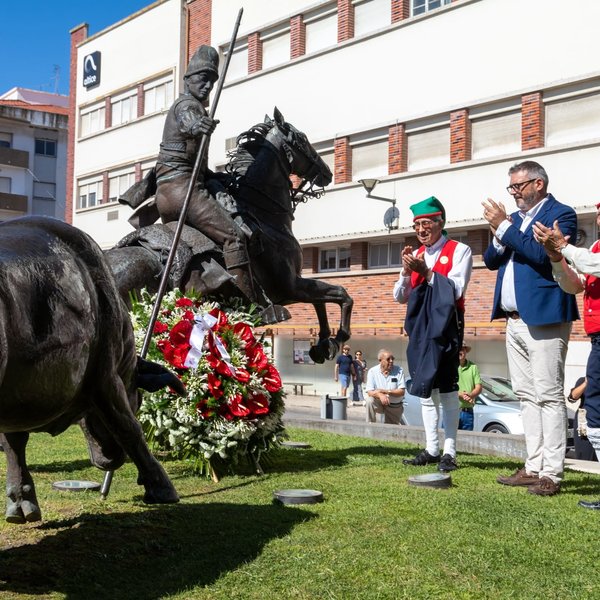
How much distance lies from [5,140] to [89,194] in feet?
77.4

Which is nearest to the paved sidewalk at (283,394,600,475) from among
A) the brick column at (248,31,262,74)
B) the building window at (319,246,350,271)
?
the building window at (319,246,350,271)

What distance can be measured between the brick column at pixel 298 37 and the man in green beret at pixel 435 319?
24.7 metres

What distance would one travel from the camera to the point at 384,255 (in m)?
28.3

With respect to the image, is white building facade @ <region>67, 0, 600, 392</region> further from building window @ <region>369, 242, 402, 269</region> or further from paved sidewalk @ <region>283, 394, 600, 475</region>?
paved sidewalk @ <region>283, 394, 600, 475</region>

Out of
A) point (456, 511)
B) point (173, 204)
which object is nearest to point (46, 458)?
point (173, 204)

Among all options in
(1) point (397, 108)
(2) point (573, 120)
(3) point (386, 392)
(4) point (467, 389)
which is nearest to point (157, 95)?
(1) point (397, 108)

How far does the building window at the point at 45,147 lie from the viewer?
209ft

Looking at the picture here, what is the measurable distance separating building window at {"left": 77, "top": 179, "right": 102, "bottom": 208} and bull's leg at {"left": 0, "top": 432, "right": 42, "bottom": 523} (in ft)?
126

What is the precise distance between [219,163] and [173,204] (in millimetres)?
25245

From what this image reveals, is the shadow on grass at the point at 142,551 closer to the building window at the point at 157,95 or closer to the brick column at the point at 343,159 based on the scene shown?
the brick column at the point at 343,159

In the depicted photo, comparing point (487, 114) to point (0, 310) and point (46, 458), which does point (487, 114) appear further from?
point (0, 310)

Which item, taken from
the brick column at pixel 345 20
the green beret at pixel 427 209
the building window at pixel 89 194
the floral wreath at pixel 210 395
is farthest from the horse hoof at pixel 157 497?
the building window at pixel 89 194

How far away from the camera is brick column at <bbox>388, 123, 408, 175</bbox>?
2698cm

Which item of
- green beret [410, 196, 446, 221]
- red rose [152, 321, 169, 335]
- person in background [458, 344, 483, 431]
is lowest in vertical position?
person in background [458, 344, 483, 431]
